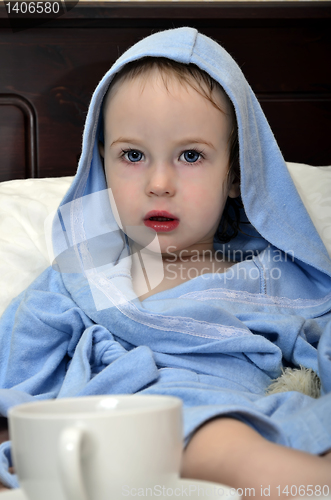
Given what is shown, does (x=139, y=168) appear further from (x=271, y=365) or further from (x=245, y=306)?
(x=271, y=365)

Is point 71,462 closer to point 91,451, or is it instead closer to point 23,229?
point 91,451

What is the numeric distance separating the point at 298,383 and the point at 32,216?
27.3 inches

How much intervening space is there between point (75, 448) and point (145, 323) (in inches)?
22.7

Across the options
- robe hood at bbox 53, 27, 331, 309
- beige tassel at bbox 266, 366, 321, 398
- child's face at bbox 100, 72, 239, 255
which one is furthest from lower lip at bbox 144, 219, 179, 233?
beige tassel at bbox 266, 366, 321, 398

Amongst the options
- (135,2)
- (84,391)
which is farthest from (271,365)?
(135,2)

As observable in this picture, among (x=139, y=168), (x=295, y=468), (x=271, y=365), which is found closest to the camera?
(x=295, y=468)

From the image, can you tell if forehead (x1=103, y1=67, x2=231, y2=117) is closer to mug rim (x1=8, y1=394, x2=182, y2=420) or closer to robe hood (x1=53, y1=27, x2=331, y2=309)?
robe hood (x1=53, y1=27, x2=331, y2=309)

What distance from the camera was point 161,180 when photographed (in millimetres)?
916

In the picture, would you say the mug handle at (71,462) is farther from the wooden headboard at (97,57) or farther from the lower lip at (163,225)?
the wooden headboard at (97,57)

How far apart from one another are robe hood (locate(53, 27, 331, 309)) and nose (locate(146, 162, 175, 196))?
0.15 m

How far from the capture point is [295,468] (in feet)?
1.51

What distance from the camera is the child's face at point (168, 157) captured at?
926mm

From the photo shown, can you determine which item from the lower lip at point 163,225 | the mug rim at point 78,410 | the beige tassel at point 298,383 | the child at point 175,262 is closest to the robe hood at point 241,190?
the child at point 175,262

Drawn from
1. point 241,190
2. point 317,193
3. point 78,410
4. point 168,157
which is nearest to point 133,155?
point 168,157
